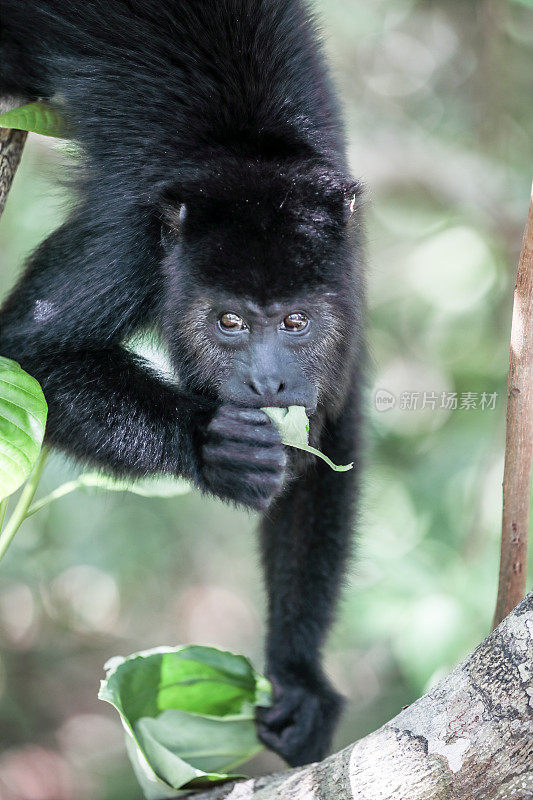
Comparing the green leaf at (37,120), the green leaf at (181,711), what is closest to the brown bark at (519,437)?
the green leaf at (181,711)

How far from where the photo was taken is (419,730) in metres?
1.58

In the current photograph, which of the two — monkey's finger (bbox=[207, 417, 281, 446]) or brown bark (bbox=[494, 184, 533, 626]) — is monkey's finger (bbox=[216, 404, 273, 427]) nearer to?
monkey's finger (bbox=[207, 417, 281, 446])

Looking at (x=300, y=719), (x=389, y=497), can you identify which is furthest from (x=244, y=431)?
(x=389, y=497)

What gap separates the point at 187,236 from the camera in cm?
233

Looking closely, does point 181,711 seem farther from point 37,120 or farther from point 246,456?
point 37,120

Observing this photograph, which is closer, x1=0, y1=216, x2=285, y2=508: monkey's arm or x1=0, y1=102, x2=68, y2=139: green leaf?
x1=0, y1=102, x2=68, y2=139: green leaf

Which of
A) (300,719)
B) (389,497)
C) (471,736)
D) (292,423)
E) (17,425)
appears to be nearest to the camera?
(471,736)

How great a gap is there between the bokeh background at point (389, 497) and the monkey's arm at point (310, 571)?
670mm

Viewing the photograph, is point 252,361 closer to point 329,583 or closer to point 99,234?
A: point 99,234

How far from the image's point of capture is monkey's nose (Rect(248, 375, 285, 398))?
2259 millimetres

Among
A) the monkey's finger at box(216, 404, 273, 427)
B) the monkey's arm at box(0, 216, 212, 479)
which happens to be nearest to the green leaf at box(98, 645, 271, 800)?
the monkey's arm at box(0, 216, 212, 479)

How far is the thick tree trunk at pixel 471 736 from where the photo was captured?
1.51m

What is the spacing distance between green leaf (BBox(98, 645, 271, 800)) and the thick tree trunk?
594mm

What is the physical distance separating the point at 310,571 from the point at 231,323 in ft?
3.27
